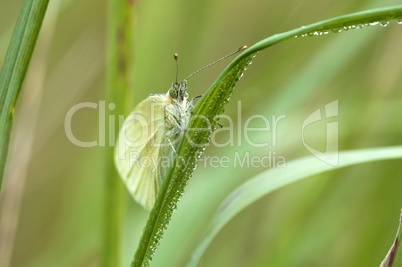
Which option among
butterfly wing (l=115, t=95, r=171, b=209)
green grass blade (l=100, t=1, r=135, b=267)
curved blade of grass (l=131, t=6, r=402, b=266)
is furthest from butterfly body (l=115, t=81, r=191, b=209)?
curved blade of grass (l=131, t=6, r=402, b=266)

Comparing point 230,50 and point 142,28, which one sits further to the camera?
point 230,50

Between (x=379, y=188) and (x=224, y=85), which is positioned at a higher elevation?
(x=379, y=188)

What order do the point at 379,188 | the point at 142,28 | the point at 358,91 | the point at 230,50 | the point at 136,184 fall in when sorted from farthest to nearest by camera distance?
the point at 230,50, the point at 142,28, the point at 358,91, the point at 379,188, the point at 136,184

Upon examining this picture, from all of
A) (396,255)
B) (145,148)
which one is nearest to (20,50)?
(396,255)

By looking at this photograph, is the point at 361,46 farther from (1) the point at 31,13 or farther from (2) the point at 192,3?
(1) the point at 31,13

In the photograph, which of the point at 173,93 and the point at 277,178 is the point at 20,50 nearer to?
the point at 277,178

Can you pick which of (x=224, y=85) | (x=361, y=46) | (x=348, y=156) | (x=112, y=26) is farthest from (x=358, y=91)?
(x=224, y=85)

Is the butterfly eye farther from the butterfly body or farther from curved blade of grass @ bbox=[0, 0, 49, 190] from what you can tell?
curved blade of grass @ bbox=[0, 0, 49, 190]
